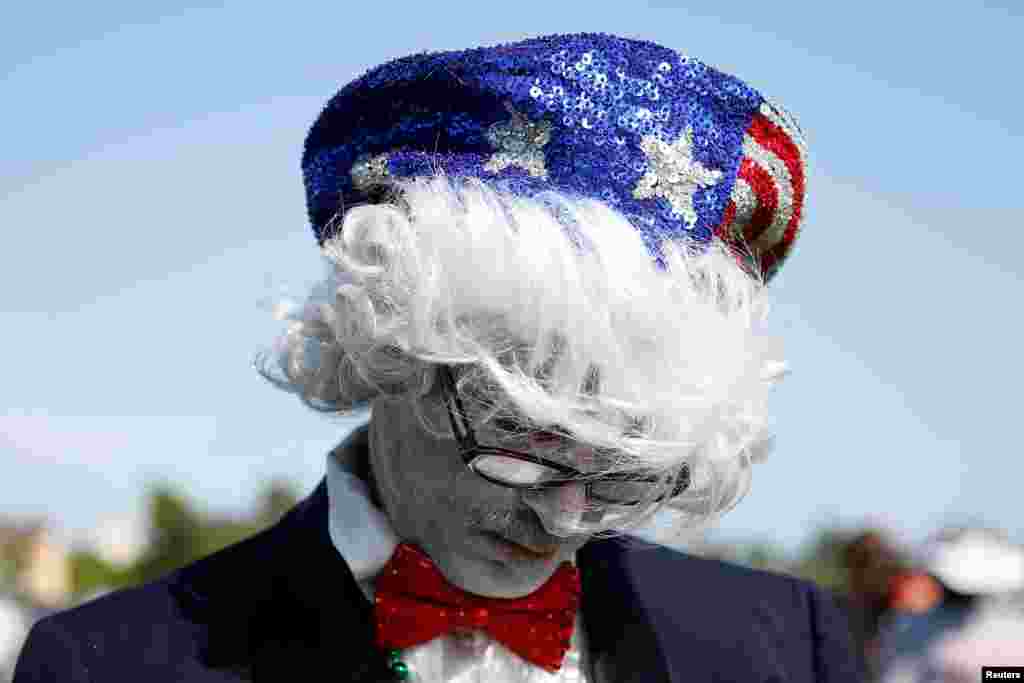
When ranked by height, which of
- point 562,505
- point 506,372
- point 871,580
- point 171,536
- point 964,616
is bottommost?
point 171,536

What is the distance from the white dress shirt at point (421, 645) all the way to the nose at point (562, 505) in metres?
0.36

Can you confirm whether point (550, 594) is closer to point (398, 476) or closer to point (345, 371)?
point (398, 476)

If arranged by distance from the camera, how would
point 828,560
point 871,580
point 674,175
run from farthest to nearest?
point 828,560 → point 871,580 → point 674,175

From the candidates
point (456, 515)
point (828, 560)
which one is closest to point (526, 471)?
point (456, 515)

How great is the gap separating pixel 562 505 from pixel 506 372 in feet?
0.79

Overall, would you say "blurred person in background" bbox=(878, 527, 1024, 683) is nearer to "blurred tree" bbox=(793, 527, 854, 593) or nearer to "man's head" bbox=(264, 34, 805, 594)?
"blurred tree" bbox=(793, 527, 854, 593)

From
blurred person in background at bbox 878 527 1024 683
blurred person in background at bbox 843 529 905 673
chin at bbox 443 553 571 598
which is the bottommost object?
blurred person in background at bbox 843 529 905 673

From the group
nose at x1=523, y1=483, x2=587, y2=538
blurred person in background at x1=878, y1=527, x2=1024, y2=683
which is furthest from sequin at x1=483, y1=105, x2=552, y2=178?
blurred person in background at x1=878, y1=527, x2=1024, y2=683

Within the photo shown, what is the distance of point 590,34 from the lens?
6.20 feet

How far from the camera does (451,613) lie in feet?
6.84

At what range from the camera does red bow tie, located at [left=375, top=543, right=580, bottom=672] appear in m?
2.06

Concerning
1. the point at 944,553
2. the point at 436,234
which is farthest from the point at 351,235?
the point at 944,553

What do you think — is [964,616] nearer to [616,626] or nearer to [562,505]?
[616,626]

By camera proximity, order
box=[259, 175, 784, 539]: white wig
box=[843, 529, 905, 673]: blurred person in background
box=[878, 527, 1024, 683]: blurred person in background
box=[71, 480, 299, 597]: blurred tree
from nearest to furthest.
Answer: box=[259, 175, 784, 539]: white wig
box=[878, 527, 1024, 683]: blurred person in background
box=[843, 529, 905, 673]: blurred person in background
box=[71, 480, 299, 597]: blurred tree
